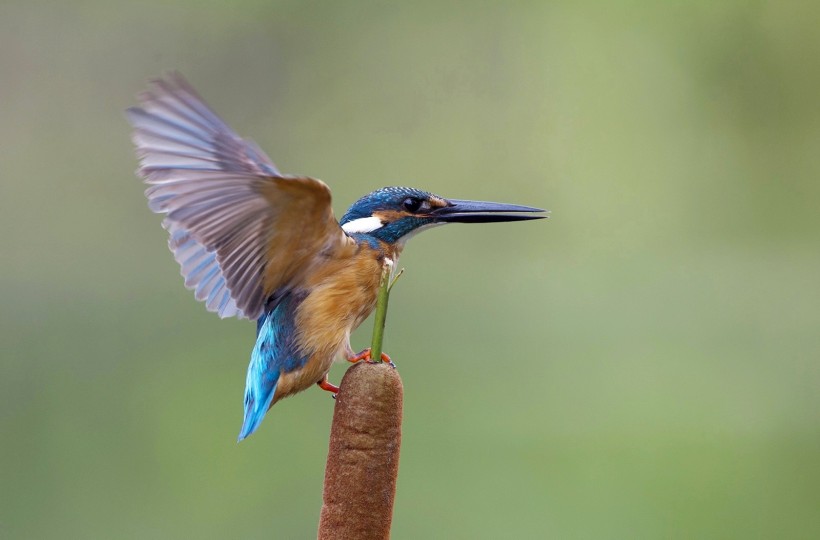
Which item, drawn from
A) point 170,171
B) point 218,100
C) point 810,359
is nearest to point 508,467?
point 810,359

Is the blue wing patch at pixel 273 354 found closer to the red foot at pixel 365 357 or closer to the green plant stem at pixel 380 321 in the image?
the red foot at pixel 365 357

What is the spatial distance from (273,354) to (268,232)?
155 millimetres

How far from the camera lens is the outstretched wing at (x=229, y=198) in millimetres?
1113

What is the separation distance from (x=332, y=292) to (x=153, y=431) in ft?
8.49

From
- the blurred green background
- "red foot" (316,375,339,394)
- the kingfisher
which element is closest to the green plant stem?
the kingfisher

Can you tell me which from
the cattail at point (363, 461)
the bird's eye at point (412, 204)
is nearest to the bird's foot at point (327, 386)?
the bird's eye at point (412, 204)

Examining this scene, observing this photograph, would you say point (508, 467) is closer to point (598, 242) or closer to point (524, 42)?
point (598, 242)

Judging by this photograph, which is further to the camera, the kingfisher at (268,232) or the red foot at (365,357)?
the kingfisher at (268,232)

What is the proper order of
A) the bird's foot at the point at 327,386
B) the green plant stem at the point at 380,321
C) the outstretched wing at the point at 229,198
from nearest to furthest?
the green plant stem at the point at 380,321, the outstretched wing at the point at 229,198, the bird's foot at the point at 327,386

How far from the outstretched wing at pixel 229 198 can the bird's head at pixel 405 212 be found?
8cm

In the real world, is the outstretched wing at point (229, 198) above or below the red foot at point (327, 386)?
above

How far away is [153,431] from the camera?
372cm

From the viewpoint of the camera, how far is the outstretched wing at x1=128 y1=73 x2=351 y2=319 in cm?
111

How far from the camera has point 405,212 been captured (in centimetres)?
136
